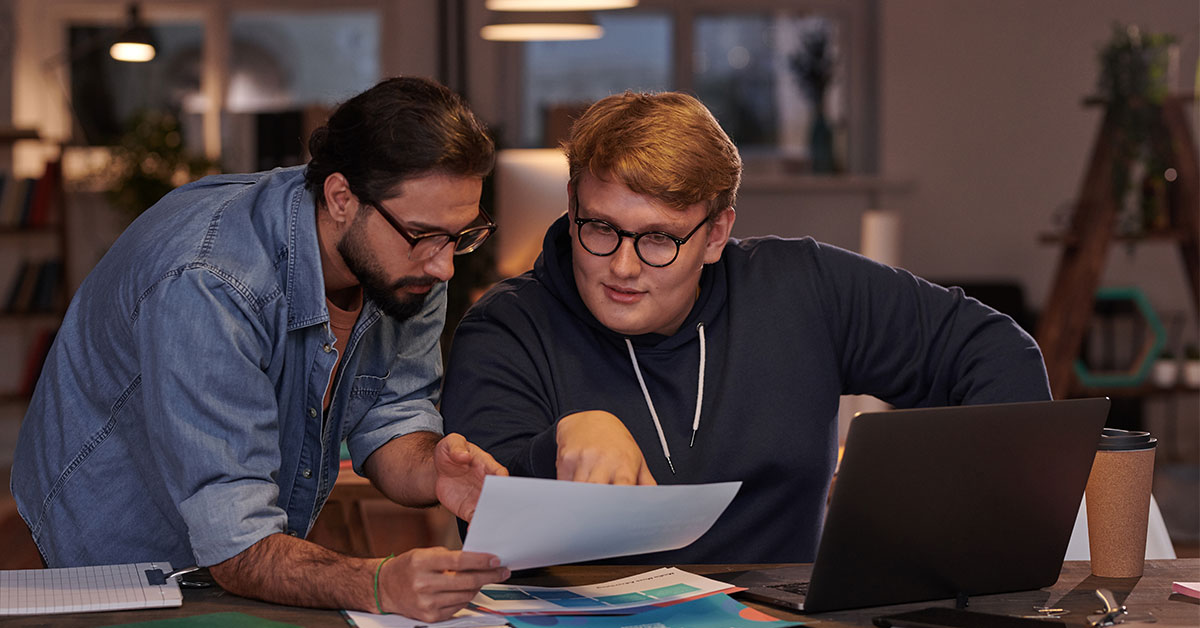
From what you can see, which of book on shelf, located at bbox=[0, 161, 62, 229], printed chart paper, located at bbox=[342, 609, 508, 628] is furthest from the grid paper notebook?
book on shelf, located at bbox=[0, 161, 62, 229]

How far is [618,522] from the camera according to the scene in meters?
1.25

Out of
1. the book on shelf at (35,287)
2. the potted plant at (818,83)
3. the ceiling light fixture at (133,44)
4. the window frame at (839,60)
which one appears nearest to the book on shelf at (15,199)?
the book on shelf at (35,287)

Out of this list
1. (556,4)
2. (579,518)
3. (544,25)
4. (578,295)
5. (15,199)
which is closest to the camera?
(579,518)

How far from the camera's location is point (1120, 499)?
1.51 meters

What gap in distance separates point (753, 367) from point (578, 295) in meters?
0.28

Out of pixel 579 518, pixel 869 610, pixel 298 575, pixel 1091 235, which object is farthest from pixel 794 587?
pixel 1091 235

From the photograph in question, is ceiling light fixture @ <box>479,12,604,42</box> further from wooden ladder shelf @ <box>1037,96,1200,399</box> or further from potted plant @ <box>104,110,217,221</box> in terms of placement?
potted plant @ <box>104,110,217,221</box>

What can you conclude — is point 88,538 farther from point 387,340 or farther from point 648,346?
point 648,346

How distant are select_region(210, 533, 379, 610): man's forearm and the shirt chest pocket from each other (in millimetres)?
369

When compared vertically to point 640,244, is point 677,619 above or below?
below

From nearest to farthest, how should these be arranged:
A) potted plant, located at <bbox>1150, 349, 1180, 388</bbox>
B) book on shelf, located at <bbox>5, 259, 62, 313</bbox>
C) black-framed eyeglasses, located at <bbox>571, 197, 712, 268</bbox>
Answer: black-framed eyeglasses, located at <bbox>571, 197, 712, 268</bbox>
potted plant, located at <bbox>1150, 349, 1180, 388</bbox>
book on shelf, located at <bbox>5, 259, 62, 313</bbox>

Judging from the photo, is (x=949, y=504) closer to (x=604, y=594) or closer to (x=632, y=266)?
(x=604, y=594)

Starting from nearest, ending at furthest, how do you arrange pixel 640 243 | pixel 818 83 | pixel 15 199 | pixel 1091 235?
1. pixel 640 243
2. pixel 1091 235
3. pixel 15 199
4. pixel 818 83

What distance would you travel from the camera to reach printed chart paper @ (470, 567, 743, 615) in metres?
1.35
